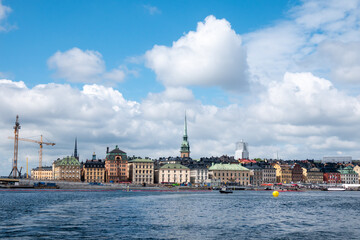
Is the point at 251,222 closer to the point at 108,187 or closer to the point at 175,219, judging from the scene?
the point at 175,219

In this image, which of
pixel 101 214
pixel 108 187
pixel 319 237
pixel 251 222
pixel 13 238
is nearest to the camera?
pixel 13 238

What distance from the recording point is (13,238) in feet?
126

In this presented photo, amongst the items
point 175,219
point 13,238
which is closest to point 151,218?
point 175,219

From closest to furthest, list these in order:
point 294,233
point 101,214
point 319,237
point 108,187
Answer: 1. point 319,237
2. point 294,233
3. point 101,214
4. point 108,187

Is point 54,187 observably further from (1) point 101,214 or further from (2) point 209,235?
(2) point 209,235

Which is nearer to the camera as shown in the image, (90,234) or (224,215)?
(90,234)

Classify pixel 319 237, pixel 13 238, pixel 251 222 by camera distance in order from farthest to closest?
pixel 251 222 → pixel 319 237 → pixel 13 238

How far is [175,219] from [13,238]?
69.7 ft

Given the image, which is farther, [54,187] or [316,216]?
[54,187]

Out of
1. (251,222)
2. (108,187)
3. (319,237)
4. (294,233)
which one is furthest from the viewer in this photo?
(108,187)

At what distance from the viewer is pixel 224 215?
60.9m

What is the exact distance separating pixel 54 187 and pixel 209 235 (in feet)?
442

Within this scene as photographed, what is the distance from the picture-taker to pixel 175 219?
181ft

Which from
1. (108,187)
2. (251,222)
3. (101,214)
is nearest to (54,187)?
(108,187)
